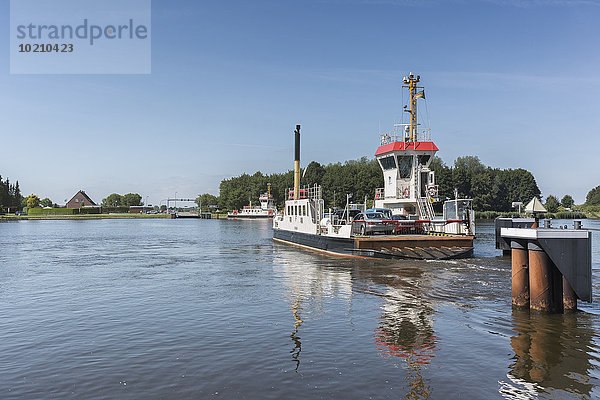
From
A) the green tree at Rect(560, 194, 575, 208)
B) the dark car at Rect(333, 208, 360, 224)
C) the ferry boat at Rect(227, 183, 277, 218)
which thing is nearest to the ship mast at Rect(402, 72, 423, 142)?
the dark car at Rect(333, 208, 360, 224)

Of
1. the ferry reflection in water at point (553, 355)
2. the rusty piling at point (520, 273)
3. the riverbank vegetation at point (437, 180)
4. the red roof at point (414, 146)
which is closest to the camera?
the ferry reflection in water at point (553, 355)

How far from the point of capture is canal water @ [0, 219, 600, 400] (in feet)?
27.6

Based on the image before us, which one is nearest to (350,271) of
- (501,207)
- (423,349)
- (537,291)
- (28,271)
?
(537,291)

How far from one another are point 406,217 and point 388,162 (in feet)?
17.4

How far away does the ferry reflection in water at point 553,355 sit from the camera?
8.26 metres

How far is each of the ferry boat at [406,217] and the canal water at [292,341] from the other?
20.9 feet

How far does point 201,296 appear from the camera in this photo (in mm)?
17703

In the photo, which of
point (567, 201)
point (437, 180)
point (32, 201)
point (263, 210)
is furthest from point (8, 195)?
point (567, 201)

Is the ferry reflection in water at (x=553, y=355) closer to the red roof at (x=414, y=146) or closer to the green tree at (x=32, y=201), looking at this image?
the red roof at (x=414, y=146)

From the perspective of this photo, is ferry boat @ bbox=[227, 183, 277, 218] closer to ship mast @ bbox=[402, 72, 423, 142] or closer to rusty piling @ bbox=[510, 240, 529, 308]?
A: ship mast @ bbox=[402, 72, 423, 142]

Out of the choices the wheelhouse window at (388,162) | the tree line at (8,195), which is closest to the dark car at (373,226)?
the wheelhouse window at (388,162)

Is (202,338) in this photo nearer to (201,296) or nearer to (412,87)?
(201,296)

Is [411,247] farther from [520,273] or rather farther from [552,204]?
[552,204]

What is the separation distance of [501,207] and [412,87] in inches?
4360
